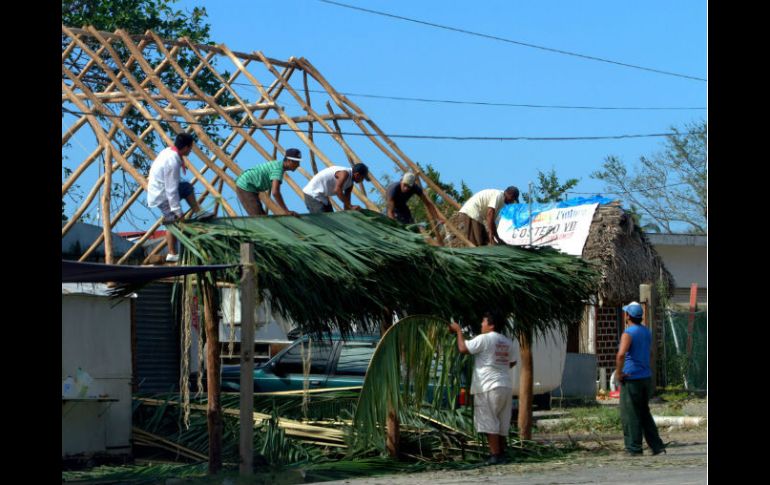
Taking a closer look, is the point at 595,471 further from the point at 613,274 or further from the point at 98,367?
the point at 613,274

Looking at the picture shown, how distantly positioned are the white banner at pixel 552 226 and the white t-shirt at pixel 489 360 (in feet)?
37.9

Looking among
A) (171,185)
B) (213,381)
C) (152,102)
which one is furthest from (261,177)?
(213,381)

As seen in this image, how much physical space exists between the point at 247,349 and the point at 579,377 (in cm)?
1280

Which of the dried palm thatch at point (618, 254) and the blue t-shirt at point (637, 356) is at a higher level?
the dried palm thatch at point (618, 254)

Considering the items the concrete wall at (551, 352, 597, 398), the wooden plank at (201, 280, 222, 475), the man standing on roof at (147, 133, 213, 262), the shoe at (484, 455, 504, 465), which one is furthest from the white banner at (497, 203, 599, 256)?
the wooden plank at (201, 280, 222, 475)

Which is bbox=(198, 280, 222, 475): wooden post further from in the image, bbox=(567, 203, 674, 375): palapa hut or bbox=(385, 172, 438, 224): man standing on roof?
bbox=(567, 203, 674, 375): palapa hut

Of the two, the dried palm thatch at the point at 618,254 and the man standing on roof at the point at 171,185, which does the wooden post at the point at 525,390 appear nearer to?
the man standing on roof at the point at 171,185

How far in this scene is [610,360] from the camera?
89.9 ft

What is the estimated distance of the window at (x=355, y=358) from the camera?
15703mm

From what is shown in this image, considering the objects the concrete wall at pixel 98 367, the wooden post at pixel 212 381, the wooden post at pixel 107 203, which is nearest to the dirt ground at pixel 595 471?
the wooden post at pixel 212 381
